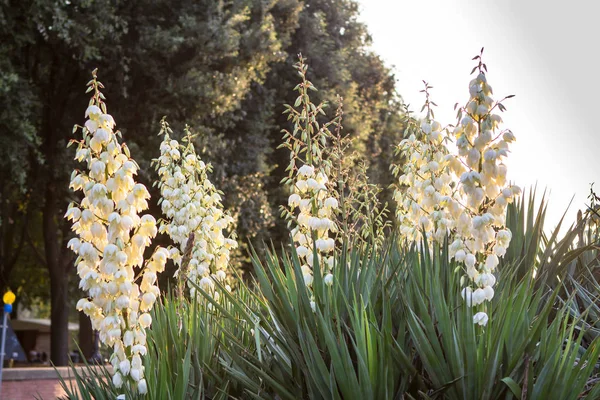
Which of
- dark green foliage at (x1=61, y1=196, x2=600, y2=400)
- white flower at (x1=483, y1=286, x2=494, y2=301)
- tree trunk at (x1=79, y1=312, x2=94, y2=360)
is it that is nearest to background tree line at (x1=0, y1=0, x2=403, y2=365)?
tree trunk at (x1=79, y1=312, x2=94, y2=360)

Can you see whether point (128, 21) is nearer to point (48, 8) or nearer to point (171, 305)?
point (48, 8)

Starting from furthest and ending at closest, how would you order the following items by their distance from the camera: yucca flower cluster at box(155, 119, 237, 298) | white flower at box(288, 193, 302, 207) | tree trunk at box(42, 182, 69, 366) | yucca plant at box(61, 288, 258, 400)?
tree trunk at box(42, 182, 69, 366), yucca flower cluster at box(155, 119, 237, 298), white flower at box(288, 193, 302, 207), yucca plant at box(61, 288, 258, 400)

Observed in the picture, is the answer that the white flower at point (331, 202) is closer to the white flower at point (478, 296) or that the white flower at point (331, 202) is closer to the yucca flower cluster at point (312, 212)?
the yucca flower cluster at point (312, 212)

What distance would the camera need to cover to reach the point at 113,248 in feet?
16.1

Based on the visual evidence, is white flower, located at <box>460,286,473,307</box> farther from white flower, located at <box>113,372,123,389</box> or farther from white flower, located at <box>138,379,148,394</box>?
white flower, located at <box>113,372,123,389</box>

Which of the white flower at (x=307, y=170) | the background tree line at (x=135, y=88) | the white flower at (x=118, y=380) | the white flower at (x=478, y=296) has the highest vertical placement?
the background tree line at (x=135, y=88)

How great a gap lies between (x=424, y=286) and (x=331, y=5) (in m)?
22.5

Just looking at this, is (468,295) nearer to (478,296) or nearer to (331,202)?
(478,296)

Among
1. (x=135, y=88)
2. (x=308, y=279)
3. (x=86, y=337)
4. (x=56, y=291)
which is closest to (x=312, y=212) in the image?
(x=308, y=279)

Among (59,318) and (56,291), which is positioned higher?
(56,291)

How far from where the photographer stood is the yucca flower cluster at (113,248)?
4930 mm

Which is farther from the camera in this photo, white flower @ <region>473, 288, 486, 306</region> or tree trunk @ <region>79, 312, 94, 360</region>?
tree trunk @ <region>79, 312, 94, 360</region>

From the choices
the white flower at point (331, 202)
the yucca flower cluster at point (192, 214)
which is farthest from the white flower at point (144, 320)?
the yucca flower cluster at point (192, 214)

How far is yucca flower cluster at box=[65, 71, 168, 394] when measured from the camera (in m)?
4.93
